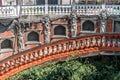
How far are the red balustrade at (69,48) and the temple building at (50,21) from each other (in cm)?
980

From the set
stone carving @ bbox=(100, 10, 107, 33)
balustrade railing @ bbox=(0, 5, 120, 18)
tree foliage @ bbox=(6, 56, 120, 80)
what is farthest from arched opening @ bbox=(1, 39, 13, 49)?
tree foliage @ bbox=(6, 56, 120, 80)

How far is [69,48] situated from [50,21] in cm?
1075

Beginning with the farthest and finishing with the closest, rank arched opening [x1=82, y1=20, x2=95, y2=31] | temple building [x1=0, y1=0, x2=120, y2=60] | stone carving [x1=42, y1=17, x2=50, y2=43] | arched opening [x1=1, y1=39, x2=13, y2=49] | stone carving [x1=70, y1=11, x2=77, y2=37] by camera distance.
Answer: arched opening [x1=1, y1=39, x2=13, y2=49] < arched opening [x1=82, y1=20, x2=95, y2=31] < stone carving [x1=42, y1=17, x2=50, y2=43] < stone carving [x1=70, y1=11, x2=77, y2=37] < temple building [x1=0, y1=0, x2=120, y2=60]

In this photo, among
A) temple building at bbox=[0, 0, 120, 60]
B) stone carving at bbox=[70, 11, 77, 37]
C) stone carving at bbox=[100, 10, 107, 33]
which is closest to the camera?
stone carving at bbox=[100, 10, 107, 33]

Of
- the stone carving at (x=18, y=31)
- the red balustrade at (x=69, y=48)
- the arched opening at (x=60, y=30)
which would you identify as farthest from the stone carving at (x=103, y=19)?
the red balustrade at (x=69, y=48)

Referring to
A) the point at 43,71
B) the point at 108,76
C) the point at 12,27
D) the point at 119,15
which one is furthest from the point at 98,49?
the point at 12,27

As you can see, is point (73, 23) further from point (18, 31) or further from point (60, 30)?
point (18, 31)

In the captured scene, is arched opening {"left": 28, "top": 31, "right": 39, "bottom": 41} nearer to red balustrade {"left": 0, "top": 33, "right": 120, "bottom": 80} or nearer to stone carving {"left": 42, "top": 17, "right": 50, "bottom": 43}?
stone carving {"left": 42, "top": 17, "right": 50, "bottom": 43}

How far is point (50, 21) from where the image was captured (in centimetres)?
2238

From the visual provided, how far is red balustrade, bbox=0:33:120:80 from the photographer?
450 inches

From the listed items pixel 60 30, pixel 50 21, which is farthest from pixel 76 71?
pixel 60 30

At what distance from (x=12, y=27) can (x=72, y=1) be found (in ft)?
18.4

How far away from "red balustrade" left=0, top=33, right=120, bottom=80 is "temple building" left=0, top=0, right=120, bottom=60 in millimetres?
9801

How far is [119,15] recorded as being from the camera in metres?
21.3
